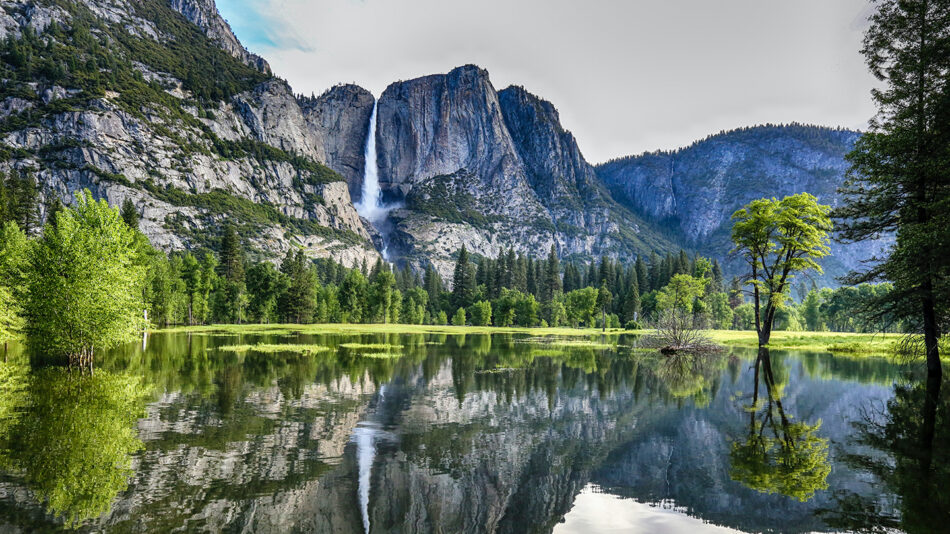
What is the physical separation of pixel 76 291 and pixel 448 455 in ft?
88.4

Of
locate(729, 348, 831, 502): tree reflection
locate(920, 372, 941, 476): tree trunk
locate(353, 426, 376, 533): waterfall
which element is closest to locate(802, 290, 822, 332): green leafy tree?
locate(920, 372, 941, 476): tree trunk

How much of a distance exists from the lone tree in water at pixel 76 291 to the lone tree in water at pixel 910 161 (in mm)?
41866

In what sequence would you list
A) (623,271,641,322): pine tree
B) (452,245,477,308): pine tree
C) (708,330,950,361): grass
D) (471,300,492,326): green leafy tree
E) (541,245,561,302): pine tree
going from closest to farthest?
(708,330,950,361): grass
(471,300,492,326): green leafy tree
(623,271,641,322): pine tree
(452,245,477,308): pine tree
(541,245,561,302): pine tree

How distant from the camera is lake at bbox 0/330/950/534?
9.98 m

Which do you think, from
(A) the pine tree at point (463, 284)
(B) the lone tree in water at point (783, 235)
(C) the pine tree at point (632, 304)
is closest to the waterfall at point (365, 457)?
(B) the lone tree in water at point (783, 235)

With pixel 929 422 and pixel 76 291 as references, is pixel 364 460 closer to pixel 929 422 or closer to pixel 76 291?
pixel 929 422

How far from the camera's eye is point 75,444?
14.1 m

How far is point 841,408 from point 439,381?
65.1 ft

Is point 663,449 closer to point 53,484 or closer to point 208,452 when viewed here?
point 208,452

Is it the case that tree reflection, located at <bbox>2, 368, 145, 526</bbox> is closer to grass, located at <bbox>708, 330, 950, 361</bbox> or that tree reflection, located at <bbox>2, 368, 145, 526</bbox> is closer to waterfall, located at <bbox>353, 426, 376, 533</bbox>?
waterfall, located at <bbox>353, 426, 376, 533</bbox>

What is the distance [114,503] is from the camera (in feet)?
32.9

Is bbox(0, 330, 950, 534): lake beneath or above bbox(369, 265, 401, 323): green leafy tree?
beneath

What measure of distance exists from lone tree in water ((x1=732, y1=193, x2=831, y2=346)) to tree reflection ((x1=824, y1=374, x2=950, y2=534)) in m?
29.7

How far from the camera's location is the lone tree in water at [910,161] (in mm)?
21984
